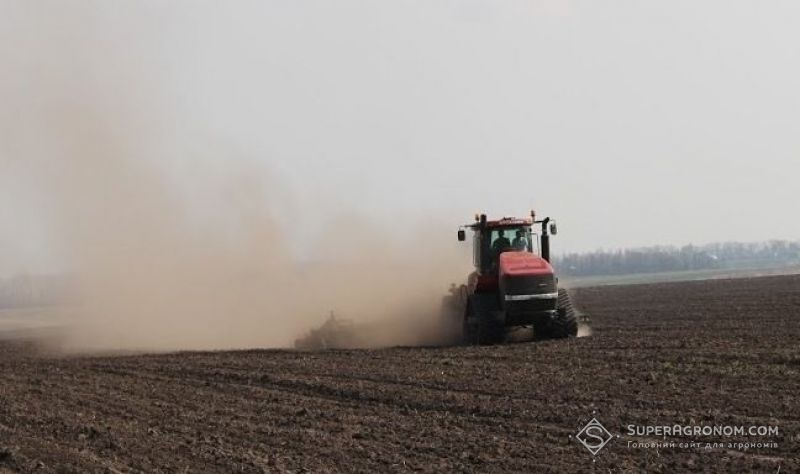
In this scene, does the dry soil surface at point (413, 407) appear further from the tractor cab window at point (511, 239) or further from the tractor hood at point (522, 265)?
the tractor cab window at point (511, 239)

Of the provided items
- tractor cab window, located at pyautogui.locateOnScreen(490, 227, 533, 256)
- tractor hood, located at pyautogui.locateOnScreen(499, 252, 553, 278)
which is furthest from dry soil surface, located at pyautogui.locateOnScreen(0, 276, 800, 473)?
tractor cab window, located at pyautogui.locateOnScreen(490, 227, 533, 256)

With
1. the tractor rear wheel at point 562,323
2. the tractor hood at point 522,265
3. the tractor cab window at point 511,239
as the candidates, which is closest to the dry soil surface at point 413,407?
the tractor rear wheel at point 562,323

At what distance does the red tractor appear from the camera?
18.6 m

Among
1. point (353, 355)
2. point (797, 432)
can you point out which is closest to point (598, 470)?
point (797, 432)

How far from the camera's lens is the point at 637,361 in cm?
1460

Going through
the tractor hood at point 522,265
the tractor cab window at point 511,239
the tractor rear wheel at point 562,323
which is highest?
the tractor cab window at point 511,239

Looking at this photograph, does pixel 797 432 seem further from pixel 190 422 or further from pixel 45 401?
pixel 45 401

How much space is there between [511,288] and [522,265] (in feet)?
2.03

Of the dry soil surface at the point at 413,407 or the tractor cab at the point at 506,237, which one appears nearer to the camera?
the dry soil surface at the point at 413,407

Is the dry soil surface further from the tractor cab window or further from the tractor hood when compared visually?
the tractor cab window

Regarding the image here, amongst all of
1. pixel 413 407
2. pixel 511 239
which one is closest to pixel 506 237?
pixel 511 239

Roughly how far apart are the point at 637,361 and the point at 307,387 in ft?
17.1

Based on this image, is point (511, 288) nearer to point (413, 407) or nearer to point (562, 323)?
point (562, 323)

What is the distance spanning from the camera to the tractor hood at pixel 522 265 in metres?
18.6
